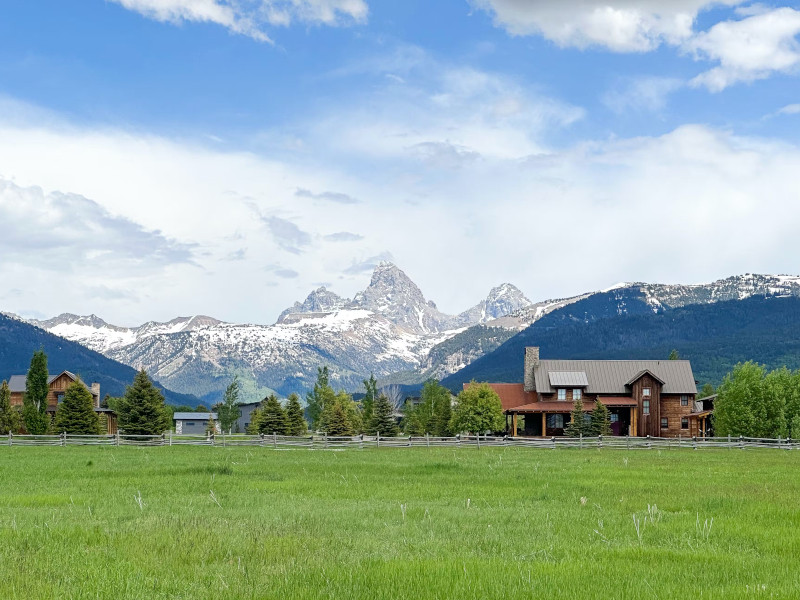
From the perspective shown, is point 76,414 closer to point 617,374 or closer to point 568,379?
point 568,379

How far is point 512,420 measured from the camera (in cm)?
9469

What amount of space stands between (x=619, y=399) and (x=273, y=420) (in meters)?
41.1

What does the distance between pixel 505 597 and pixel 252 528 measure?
26.2 ft

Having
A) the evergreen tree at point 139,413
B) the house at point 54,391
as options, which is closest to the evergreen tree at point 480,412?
the evergreen tree at point 139,413

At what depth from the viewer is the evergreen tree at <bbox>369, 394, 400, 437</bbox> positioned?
287 ft

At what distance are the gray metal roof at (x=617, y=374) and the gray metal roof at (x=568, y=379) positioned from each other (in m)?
0.73

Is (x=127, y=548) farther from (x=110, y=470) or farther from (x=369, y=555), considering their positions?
(x=110, y=470)

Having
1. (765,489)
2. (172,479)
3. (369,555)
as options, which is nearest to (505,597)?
(369,555)

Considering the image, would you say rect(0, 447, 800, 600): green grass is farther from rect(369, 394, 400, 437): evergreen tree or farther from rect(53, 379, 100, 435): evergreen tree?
rect(369, 394, 400, 437): evergreen tree

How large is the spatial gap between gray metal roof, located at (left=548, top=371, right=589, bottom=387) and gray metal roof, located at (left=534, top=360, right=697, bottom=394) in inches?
28.6

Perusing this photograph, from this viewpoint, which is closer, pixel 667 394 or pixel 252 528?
pixel 252 528

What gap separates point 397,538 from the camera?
16.3 metres

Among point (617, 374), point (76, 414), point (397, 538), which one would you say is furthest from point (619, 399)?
point (397, 538)

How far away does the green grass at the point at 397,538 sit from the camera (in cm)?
1173
